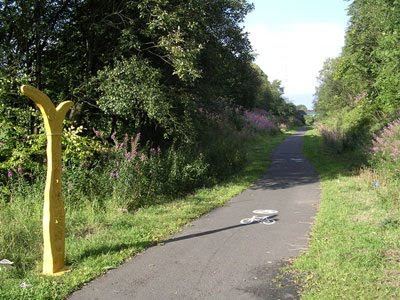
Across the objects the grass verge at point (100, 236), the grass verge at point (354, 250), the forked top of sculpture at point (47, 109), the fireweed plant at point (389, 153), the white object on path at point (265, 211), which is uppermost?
the forked top of sculpture at point (47, 109)

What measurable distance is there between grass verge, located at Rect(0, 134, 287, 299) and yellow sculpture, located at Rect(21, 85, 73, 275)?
0.22 metres

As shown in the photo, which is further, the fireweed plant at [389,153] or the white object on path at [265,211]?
the fireweed plant at [389,153]

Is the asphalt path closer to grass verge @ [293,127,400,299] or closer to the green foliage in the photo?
grass verge @ [293,127,400,299]

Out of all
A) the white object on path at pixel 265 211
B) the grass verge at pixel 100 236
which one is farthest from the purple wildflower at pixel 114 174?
the white object on path at pixel 265 211

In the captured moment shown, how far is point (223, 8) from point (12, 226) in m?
10.1

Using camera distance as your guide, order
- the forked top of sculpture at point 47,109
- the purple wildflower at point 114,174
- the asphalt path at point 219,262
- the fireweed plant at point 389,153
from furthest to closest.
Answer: the fireweed plant at point 389,153 < the purple wildflower at point 114,174 < the forked top of sculpture at point 47,109 < the asphalt path at point 219,262

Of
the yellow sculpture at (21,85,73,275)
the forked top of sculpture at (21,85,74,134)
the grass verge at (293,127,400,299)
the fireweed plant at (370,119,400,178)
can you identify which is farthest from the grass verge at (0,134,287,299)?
the fireweed plant at (370,119,400,178)

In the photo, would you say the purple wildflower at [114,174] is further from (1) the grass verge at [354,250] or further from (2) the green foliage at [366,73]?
(2) the green foliage at [366,73]

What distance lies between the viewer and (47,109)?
5578mm

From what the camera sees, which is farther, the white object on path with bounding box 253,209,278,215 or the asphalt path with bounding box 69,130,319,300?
the white object on path with bounding box 253,209,278,215

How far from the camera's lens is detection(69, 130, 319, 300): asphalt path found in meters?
5.02

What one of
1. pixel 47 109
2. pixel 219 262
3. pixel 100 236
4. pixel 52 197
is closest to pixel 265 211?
pixel 219 262

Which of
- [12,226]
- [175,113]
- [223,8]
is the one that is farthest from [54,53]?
[12,226]

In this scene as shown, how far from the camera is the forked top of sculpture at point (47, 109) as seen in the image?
5.41 metres
